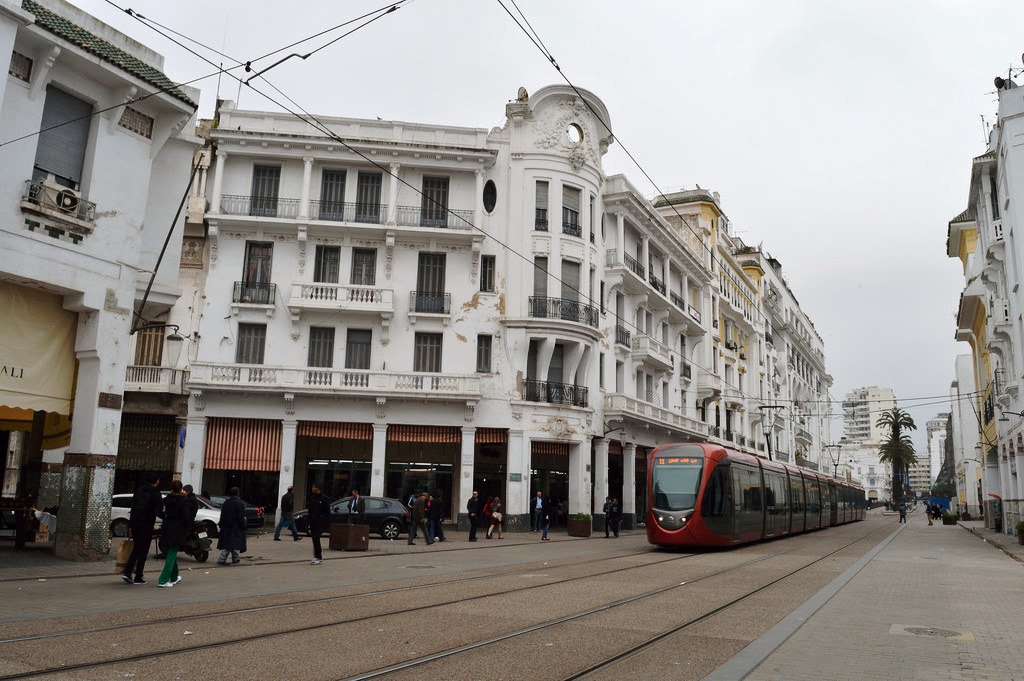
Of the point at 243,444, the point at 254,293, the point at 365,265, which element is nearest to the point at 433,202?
the point at 365,265

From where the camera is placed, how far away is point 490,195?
34094mm

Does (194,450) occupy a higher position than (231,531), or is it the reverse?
(194,450)

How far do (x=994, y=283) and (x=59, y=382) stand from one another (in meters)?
36.6

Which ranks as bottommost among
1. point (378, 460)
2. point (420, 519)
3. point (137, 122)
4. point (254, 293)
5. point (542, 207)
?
point (420, 519)

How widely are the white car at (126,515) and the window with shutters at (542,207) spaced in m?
17.5

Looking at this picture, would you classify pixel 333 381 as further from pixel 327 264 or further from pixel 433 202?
pixel 433 202

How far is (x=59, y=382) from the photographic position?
15.5 metres

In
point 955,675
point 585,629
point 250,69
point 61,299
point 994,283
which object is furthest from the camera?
point 994,283

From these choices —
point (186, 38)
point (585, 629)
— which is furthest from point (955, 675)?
point (186, 38)

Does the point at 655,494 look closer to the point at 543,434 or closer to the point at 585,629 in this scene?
the point at 543,434

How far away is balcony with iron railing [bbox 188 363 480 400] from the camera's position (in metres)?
30.3

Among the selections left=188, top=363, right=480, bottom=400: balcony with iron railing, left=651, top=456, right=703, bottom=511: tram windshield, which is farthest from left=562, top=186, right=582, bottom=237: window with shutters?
left=651, top=456, right=703, bottom=511: tram windshield

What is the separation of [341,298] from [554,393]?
9665mm

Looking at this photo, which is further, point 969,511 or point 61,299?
point 969,511
